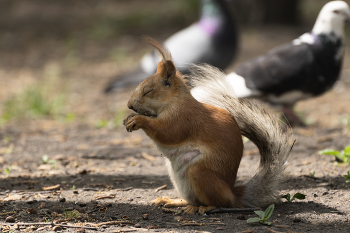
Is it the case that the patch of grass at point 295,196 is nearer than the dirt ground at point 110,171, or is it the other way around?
the dirt ground at point 110,171

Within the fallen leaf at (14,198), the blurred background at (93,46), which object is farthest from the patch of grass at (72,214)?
the blurred background at (93,46)

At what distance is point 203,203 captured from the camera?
3.00 meters

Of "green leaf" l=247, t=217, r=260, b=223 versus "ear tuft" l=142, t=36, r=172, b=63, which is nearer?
"green leaf" l=247, t=217, r=260, b=223

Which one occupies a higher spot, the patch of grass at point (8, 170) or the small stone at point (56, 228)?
the patch of grass at point (8, 170)

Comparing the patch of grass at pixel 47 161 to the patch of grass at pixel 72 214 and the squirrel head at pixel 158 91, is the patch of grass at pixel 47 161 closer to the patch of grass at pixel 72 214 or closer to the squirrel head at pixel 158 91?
the patch of grass at pixel 72 214

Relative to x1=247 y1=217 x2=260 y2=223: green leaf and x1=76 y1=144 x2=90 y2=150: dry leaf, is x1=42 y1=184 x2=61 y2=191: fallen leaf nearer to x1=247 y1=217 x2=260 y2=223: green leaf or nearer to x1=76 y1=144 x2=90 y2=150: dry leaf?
x1=76 y1=144 x2=90 y2=150: dry leaf

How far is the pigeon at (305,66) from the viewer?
5363 millimetres

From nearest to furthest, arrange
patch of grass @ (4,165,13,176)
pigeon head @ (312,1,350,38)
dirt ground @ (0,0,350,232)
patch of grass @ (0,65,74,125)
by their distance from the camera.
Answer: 1. dirt ground @ (0,0,350,232)
2. patch of grass @ (4,165,13,176)
3. pigeon head @ (312,1,350,38)
4. patch of grass @ (0,65,74,125)

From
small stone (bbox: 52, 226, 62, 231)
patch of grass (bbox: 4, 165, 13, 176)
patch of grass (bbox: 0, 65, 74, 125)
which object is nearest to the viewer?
small stone (bbox: 52, 226, 62, 231)

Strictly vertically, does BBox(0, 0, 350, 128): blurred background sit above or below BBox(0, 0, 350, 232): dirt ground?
above

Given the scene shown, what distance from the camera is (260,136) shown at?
3.13 m

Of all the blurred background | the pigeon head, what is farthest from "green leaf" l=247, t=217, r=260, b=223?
the blurred background

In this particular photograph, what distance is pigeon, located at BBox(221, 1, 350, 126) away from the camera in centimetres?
536

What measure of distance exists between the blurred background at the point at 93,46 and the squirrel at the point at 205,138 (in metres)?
2.96
